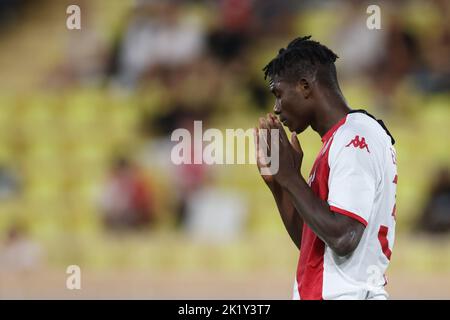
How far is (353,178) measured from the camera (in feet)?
9.25

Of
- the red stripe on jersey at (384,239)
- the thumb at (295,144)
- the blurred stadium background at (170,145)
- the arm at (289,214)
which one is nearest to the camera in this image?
the red stripe on jersey at (384,239)

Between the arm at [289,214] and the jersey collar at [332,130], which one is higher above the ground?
the jersey collar at [332,130]

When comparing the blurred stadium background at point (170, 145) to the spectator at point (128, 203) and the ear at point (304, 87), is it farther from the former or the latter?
the ear at point (304, 87)

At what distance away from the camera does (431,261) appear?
24.1 ft

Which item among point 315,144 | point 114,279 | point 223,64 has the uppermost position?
point 223,64

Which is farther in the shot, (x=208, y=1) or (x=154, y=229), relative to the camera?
(x=208, y=1)

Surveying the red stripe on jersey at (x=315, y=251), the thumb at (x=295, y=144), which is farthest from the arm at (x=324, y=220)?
the thumb at (x=295, y=144)

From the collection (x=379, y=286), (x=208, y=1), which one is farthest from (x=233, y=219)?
(x=379, y=286)

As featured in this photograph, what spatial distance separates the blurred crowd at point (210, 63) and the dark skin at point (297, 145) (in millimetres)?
5176

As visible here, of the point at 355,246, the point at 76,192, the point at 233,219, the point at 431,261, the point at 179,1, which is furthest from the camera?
the point at 179,1

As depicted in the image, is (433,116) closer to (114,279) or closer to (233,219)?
(233,219)

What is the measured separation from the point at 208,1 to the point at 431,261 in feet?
12.7

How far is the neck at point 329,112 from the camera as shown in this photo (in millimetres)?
3051

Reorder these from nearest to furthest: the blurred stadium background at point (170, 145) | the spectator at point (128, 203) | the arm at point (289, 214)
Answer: the arm at point (289, 214) → the blurred stadium background at point (170, 145) → the spectator at point (128, 203)
